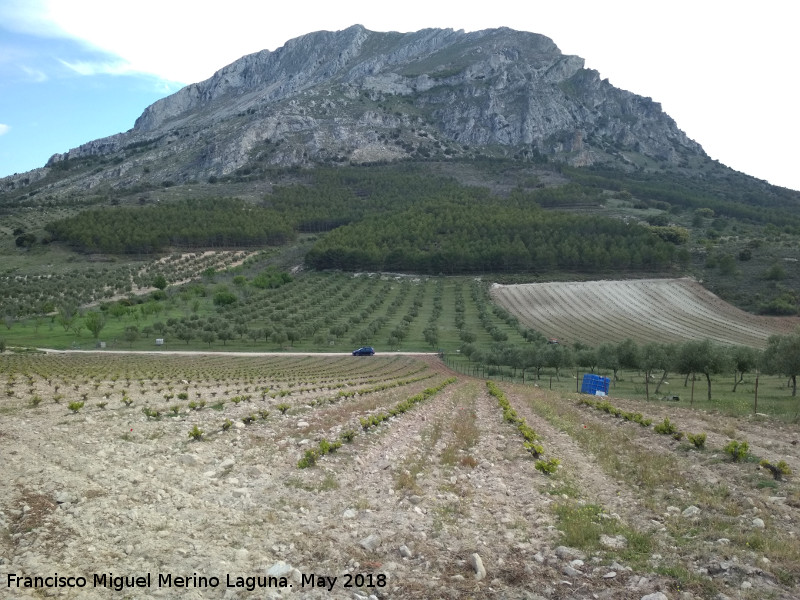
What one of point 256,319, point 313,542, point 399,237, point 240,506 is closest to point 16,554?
point 240,506

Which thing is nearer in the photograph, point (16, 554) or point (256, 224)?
point (16, 554)

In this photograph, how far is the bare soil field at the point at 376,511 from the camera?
328 inches

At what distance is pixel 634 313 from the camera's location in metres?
95.0

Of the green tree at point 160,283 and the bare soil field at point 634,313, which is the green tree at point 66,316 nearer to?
the green tree at point 160,283

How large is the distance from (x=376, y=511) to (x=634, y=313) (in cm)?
9454

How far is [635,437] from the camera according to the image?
19.3m

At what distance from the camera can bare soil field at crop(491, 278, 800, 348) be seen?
262 feet

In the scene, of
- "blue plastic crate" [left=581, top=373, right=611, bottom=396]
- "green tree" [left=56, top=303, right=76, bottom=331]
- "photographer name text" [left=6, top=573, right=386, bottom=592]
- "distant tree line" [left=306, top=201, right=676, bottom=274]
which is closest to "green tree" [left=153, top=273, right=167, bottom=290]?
"green tree" [left=56, top=303, right=76, bottom=331]

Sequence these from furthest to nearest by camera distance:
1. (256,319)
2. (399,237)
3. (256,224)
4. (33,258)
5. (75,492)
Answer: (256,224)
(399,237)
(33,258)
(256,319)
(75,492)

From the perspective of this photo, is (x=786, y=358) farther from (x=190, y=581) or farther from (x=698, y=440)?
(x=190, y=581)

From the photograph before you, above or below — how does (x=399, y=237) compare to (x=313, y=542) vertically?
above

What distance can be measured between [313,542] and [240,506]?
2459 millimetres

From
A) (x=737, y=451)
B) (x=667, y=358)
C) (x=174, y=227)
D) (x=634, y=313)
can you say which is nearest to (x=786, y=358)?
(x=667, y=358)

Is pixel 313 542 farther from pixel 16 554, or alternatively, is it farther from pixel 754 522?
pixel 754 522
